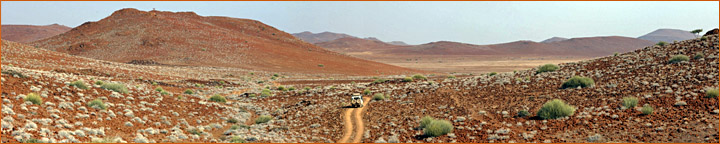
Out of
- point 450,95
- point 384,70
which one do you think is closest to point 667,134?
point 450,95

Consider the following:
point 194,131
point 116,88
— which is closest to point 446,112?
point 194,131

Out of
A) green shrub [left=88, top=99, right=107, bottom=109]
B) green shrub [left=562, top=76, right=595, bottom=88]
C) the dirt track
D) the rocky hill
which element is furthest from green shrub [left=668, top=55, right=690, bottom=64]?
the rocky hill

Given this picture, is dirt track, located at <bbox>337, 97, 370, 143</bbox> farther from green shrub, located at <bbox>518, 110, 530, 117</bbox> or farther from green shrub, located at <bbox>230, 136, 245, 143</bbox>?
green shrub, located at <bbox>518, 110, 530, 117</bbox>

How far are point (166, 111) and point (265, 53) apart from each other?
171 feet

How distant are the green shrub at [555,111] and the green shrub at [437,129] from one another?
303cm

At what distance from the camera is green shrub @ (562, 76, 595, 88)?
15.8 metres

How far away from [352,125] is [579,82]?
9.37 meters

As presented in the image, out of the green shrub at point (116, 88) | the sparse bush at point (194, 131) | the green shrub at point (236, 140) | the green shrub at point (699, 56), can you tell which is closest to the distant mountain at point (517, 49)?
the green shrub at point (699, 56)

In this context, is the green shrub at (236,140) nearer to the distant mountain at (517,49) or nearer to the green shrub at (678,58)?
the green shrub at (678,58)

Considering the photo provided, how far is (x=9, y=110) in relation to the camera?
9578mm

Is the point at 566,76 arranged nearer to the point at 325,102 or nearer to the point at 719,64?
the point at 719,64

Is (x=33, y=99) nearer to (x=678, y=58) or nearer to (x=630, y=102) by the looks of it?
(x=630, y=102)

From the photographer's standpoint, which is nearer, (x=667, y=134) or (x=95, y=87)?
(x=667, y=134)

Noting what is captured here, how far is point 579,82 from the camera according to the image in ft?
53.0
